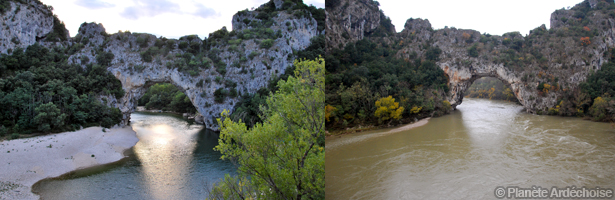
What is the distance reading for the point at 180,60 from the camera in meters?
20.7

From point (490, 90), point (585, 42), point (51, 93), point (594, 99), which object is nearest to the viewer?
point (51, 93)

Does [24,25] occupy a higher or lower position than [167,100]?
higher

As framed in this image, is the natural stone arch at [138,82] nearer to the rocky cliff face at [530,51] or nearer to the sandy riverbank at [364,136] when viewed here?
the sandy riverbank at [364,136]

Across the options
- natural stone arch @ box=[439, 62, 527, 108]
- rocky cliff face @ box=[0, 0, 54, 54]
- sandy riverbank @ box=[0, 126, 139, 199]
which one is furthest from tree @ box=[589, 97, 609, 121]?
rocky cliff face @ box=[0, 0, 54, 54]

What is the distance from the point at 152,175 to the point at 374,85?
387 inches

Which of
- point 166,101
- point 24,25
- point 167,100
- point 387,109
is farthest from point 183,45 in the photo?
point 387,109

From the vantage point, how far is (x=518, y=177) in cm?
652

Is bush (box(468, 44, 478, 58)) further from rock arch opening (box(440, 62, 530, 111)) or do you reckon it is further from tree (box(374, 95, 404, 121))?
tree (box(374, 95, 404, 121))

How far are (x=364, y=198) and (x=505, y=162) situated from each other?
4.99 m

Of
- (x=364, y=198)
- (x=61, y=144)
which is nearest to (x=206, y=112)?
(x=61, y=144)

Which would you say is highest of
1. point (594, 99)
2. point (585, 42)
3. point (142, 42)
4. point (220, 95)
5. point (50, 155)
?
point (142, 42)

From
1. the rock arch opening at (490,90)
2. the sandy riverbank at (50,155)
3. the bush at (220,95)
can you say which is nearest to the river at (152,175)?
the sandy riverbank at (50,155)

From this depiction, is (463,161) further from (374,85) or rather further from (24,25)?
(24,25)

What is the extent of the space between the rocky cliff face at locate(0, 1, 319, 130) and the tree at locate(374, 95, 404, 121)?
443 inches
